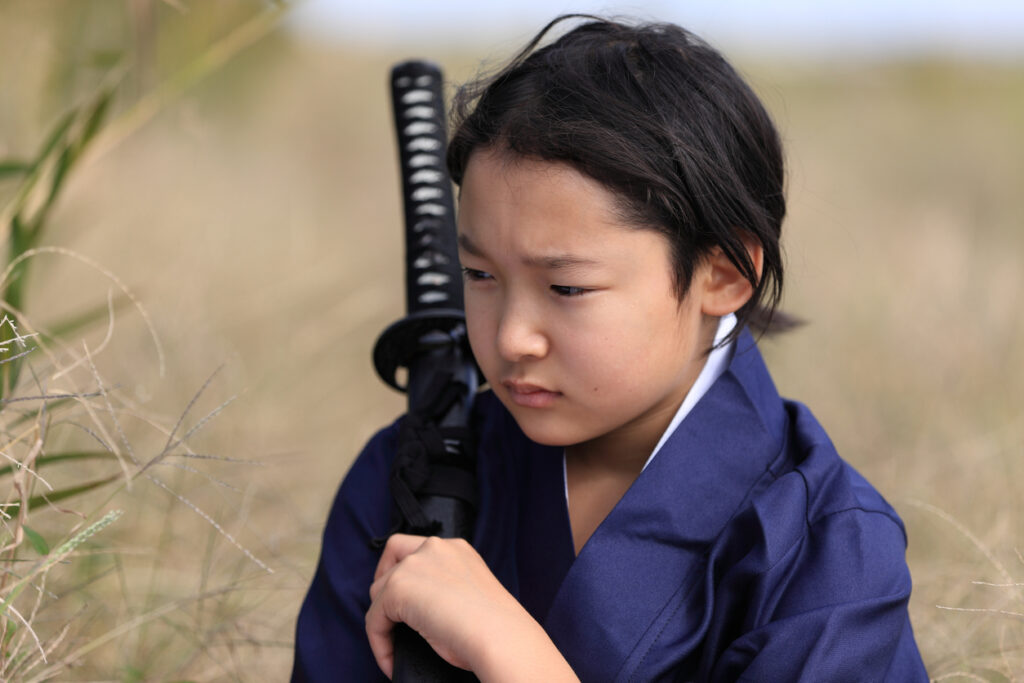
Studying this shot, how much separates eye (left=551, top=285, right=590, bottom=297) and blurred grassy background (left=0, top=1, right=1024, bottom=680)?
470 millimetres

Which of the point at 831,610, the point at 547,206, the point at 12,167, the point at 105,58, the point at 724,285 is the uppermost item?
the point at 105,58

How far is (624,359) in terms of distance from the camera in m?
1.18

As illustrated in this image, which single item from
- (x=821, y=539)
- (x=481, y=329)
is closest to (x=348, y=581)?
(x=481, y=329)

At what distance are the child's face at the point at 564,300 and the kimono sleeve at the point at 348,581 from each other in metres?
0.30

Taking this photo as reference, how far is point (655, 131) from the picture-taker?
1.19m

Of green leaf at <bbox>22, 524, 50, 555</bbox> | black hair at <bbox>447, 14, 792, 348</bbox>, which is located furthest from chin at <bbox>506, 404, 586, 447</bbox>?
green leaf at <bbox>22, 524, 50, 555</bbox>

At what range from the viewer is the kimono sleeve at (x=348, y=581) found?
131cm

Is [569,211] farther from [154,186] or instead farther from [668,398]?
[154,186]

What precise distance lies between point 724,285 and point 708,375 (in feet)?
0.40

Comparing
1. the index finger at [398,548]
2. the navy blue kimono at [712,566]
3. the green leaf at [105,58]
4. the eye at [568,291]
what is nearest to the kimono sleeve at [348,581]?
the navy blue kimono at [712,566]

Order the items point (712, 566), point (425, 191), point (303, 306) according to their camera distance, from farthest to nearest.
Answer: point (303, 306) → point (425, 191) → point (712, 566)

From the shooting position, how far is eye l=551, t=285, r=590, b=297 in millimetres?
1145

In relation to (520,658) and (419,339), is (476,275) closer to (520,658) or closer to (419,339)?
(419,339)

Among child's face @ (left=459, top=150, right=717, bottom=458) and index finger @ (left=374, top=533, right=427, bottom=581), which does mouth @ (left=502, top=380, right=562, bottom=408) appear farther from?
index finger @ (left=374, top=533, right=427, bottom=581)
